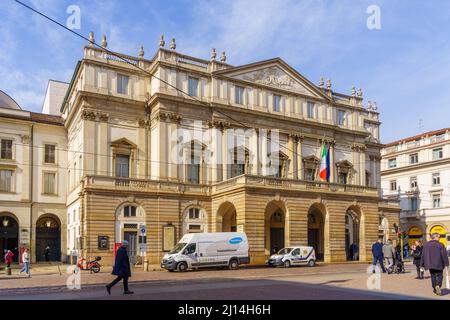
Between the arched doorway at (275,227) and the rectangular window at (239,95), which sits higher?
the rectangular window at (239,95)

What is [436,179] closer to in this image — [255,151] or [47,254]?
[255,151]

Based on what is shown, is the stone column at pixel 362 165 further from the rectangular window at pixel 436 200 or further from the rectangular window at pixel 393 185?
the rectangular window at pixel 393 185

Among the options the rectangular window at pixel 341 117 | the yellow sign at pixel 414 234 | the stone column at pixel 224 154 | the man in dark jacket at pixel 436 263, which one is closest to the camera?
the man in dark jacket at pixel 436 263

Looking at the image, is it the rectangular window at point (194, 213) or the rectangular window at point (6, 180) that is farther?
the rectangular window at point (6, 180)

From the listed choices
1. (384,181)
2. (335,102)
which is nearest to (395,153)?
(384,181)

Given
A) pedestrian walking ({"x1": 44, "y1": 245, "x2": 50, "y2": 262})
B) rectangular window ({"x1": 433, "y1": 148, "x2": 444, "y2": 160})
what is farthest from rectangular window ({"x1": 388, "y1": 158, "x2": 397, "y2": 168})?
pedestrian walking ({"x1": 44, "y1": 245, "x2": 50, "y2": 262})

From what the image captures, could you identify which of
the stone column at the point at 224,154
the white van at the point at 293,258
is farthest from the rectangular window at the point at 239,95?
the white van at the point at 293,258

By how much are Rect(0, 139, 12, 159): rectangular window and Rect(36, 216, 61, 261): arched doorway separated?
267 inches

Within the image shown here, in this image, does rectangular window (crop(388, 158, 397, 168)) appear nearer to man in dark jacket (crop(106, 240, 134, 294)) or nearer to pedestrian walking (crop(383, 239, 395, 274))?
pedestrian walking (crop(383, 239, 395, 274))

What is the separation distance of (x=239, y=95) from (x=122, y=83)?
10.7 meters

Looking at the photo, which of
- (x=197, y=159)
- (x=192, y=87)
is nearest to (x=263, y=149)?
(x=197, y=159)

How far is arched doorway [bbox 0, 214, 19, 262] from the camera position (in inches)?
1789

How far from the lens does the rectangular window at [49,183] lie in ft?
157

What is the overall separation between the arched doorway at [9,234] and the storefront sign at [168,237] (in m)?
16.0
